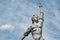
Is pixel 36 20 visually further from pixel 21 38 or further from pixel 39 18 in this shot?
pixel 21 38

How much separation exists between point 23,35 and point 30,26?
0.95m

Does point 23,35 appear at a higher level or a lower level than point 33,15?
lower

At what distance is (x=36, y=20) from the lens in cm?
2225

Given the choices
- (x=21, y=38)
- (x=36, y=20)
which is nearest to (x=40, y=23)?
(x=36, y=20)

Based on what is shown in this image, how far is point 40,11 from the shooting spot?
888 inches

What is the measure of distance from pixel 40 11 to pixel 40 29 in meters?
1.46

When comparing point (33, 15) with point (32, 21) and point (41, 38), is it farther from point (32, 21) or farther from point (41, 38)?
point (41, 38)

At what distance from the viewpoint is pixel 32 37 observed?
2216 centimetres

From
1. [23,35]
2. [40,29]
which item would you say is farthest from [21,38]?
[40,29]

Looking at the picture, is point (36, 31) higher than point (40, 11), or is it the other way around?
point (40, 11)

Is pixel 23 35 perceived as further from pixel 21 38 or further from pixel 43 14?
pixel 43 14

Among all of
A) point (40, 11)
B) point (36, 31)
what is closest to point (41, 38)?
point (36, 31)

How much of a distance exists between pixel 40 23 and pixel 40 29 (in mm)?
474

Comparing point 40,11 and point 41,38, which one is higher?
point 40,11
